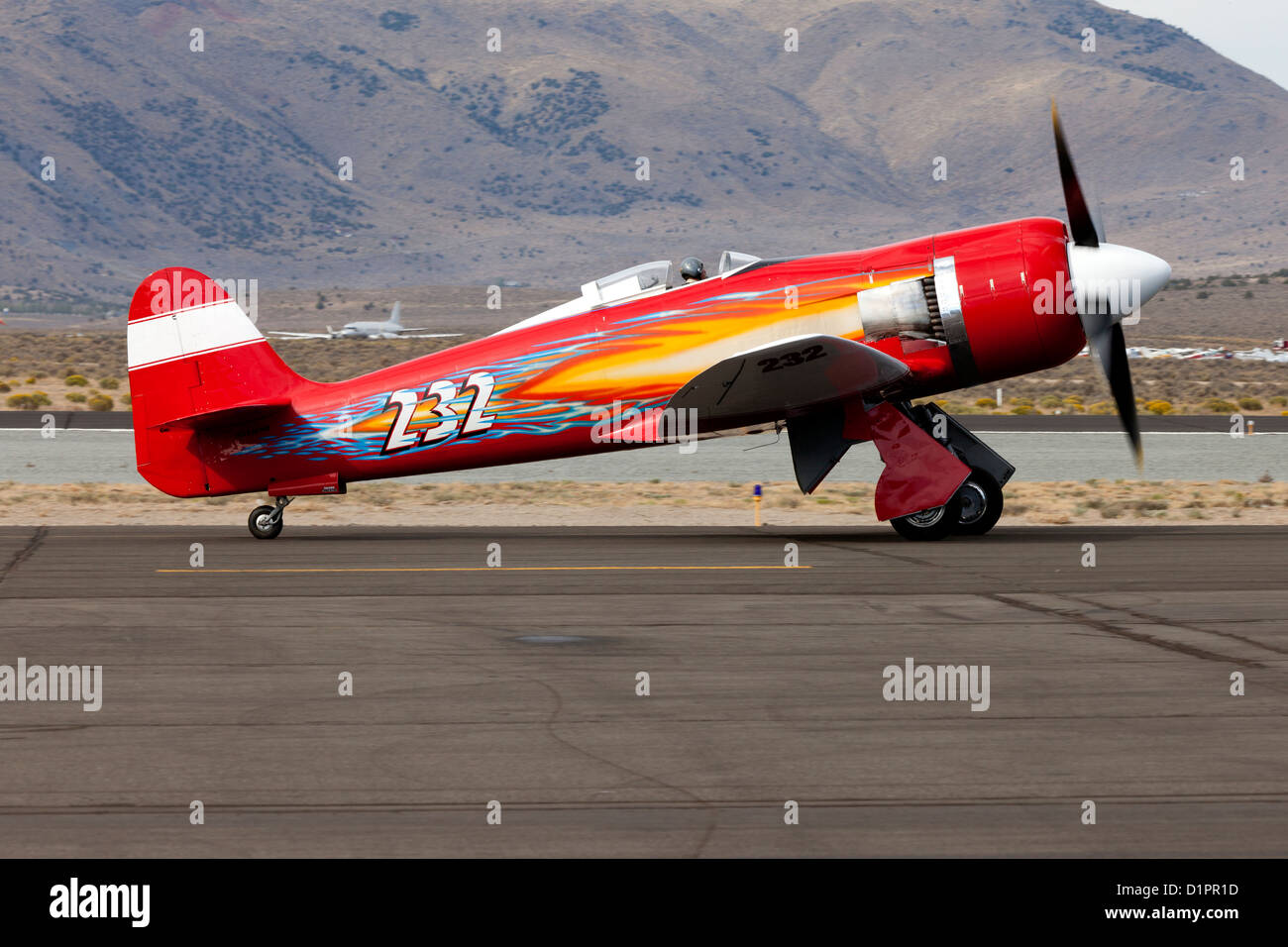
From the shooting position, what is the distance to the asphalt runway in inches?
293

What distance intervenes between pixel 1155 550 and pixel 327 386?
404 inches

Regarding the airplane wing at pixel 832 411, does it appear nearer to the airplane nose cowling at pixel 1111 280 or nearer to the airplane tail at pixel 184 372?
the airplane nose cowling at pixel 1111 280

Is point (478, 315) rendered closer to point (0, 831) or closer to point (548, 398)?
point (548, 398)

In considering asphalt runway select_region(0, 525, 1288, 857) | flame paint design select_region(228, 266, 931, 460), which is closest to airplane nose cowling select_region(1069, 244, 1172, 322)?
flame paint design select_region(228, 266, 931, 460)

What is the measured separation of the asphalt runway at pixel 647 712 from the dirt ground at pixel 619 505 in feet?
24.4

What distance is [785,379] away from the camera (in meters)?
18.4

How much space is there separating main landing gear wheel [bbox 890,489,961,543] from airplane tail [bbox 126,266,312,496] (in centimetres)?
787

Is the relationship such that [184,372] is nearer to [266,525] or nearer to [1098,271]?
[266,525]

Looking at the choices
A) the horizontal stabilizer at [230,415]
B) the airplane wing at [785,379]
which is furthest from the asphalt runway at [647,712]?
the horizontal stabilizer at [230,415]

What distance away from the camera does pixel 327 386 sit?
2031cm

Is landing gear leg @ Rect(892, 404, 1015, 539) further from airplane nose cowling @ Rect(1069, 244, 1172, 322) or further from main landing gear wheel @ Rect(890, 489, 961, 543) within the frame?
airplane nose cowling @ Rect(1069, 244, 1172, 322)

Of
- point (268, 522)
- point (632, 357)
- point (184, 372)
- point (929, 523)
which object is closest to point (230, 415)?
point (184, 372)

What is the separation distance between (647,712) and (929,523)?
1011 cm
